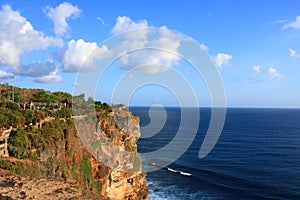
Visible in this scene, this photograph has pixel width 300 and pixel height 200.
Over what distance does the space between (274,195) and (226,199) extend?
7842 mm

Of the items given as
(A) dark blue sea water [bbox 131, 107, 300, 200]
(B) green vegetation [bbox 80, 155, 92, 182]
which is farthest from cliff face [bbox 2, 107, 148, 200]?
(A) dark blue sea water [bbox 131, 107, 300, 200]

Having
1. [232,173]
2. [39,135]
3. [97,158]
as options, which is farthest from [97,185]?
[232,173]

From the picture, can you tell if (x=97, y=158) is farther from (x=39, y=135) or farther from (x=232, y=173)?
(x=232, y=173)

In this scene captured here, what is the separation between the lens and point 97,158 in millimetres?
32531

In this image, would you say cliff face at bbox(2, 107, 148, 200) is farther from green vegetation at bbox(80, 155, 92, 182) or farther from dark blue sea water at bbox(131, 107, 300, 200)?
dark blue sea water at bbox(131, 107, 300, 200)

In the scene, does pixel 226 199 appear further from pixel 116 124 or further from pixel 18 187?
pixel 18 187

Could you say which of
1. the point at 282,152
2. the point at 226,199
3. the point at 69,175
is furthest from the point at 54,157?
the point at 282,152

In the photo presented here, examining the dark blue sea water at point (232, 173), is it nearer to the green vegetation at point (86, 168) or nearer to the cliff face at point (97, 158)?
the cliff face at point (97, 158)

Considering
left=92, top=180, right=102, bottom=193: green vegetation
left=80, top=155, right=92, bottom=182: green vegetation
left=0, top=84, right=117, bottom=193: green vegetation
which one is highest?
left=0, top=84, right=117, bottom=193: green vegetation

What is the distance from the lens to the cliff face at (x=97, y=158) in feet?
82.2

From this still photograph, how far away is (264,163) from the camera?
61250mm

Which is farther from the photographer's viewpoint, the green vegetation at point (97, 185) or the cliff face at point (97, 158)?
the green vegetation at point (97, 185)

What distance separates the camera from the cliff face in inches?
986

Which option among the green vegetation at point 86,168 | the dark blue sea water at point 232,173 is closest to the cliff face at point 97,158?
the green vegetation at point 86,168
